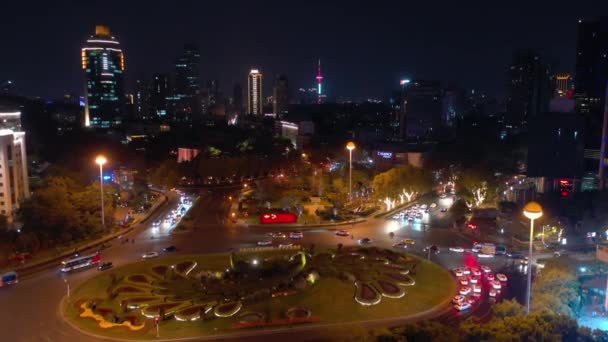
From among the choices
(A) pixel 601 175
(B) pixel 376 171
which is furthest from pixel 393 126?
(A) pixel 601 175

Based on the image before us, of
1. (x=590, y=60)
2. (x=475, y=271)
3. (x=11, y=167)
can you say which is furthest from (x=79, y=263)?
(x=590, y=60)

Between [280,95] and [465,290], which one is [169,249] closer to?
[465,290]

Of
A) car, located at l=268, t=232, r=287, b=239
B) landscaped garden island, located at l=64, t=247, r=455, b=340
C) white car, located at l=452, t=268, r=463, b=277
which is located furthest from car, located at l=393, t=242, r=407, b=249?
car, located at l=268, t=232, r=287, b=239

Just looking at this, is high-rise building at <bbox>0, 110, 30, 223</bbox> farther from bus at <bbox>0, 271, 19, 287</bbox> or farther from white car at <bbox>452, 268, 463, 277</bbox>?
white car at <bbox>452, 268, 463, 277</bbox>

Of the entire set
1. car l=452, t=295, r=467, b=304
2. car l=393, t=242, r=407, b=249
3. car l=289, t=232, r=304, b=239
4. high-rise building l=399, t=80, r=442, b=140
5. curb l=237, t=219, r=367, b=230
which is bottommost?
curb l=237, t=219, r=367, b=230

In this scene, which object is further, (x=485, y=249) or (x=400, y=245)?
(x=400, y=245)

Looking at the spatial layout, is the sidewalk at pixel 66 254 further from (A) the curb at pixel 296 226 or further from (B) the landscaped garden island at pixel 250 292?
(A) the curb at pixel 296 226
